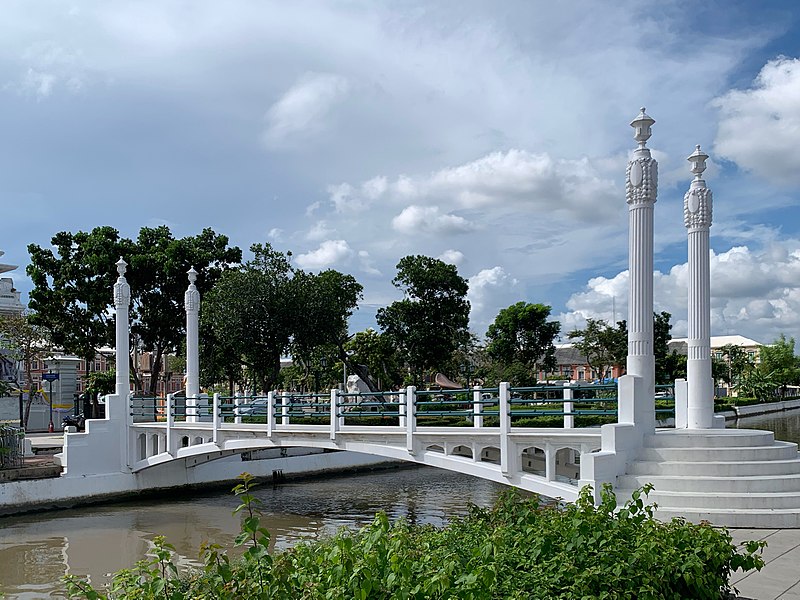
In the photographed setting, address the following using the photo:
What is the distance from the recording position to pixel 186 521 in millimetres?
21391

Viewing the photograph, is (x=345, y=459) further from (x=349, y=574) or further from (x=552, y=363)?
(x=552, y=363)

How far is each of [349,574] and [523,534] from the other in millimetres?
1869

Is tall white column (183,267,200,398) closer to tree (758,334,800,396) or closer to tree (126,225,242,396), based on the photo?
tree (126,225,242,396)

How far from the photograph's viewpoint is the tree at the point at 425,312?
144 ft

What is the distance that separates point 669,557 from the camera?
229 inches

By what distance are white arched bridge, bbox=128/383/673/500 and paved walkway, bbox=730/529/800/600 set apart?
2.75m

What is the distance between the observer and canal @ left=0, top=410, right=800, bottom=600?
16.6 metres

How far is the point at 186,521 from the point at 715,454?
1454cm

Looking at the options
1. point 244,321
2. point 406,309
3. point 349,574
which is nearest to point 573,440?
point 349,574

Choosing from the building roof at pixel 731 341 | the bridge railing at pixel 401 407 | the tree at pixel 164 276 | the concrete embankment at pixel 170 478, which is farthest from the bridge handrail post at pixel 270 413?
the building roof at pixel 731 341

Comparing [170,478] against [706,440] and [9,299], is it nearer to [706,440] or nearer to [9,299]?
[706,440]

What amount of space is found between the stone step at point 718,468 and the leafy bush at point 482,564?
597cm

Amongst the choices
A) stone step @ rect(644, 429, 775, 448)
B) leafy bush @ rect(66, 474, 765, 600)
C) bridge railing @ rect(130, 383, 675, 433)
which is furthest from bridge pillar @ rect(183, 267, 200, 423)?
leafy bush @ rect(66, 474, 765, 600)

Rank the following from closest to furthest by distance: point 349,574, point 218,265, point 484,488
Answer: point 349,574 < point 484,488 < point 218,265
